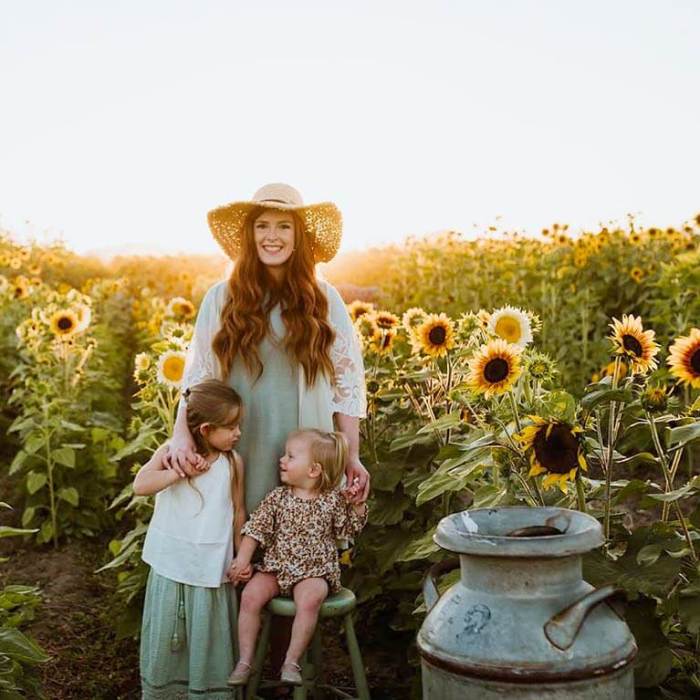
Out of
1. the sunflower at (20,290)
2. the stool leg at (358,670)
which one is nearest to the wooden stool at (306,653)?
the stool leg at (358,670)

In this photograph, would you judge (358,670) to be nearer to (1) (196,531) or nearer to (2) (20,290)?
(1) (196,531)

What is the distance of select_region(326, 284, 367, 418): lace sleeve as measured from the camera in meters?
3.70

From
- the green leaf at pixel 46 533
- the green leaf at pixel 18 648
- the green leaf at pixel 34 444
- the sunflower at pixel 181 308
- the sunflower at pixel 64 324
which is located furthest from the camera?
the sunflower at pixel 181 308

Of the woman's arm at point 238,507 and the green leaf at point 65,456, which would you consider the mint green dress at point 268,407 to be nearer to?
the woman's arm at point 238,507

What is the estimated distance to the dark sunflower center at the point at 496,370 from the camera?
2.93 m

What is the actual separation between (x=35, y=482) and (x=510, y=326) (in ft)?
10.0

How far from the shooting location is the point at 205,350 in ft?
12.0

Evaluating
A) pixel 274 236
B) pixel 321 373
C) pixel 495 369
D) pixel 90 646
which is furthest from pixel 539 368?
pixel 90 646

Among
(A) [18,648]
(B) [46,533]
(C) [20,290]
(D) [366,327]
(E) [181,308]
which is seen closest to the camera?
(A) [18,648]

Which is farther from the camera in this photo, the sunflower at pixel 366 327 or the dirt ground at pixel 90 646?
the sunflower at pixel 366 327

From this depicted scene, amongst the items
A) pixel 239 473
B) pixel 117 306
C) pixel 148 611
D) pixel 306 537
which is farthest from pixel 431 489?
pixel 117 306

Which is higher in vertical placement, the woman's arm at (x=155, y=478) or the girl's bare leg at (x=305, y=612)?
the woman's arm at (x=155, y=478)

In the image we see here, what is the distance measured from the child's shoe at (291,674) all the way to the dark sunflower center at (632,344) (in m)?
1.30

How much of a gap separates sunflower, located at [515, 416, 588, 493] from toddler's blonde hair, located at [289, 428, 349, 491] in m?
0.92
